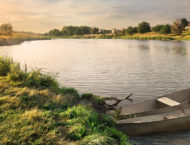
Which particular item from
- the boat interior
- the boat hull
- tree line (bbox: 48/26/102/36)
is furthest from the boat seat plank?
tree line (bbox: 48/26/102/36)

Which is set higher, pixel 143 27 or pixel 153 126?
pixel 143 27

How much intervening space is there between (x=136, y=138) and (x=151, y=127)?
70 cm

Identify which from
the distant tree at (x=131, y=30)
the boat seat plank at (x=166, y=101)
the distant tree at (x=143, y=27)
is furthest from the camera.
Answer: the distant tree at (x=131, y=30)

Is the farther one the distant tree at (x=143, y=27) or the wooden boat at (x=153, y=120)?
the distant tree at (x=143, y=27)

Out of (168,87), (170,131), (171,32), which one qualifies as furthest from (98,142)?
(171,32)

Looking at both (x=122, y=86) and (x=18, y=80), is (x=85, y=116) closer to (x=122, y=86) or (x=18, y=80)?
(x=18, y=80)

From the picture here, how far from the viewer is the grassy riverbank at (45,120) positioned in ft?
16.8

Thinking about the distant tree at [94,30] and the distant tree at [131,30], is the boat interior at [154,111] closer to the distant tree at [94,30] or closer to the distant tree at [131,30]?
the distant tree at [131,30]

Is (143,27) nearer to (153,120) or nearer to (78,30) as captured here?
(78,30)

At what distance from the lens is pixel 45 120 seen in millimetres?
6012

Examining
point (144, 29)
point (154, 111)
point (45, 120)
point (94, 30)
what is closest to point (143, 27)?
point (144, 29)

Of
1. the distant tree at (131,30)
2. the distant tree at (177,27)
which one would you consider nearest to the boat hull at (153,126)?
the distant tree at (177,27)

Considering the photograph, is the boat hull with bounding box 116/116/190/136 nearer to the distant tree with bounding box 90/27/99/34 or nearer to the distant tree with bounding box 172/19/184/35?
the distant tree with bounding box 172/19/184/35

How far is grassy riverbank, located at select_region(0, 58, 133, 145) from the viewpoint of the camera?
5122mm
